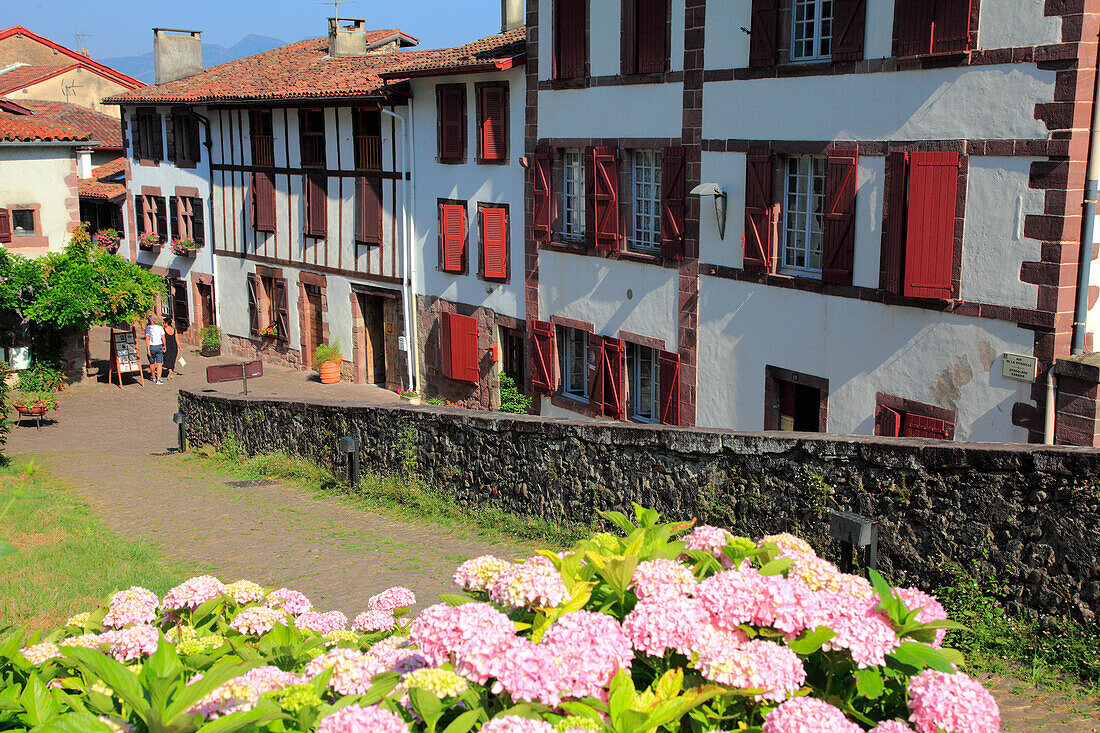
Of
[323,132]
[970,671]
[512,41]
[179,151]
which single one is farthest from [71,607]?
[179,151]

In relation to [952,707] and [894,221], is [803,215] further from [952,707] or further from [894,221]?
[952,707]

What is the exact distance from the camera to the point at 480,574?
3572 millimetres

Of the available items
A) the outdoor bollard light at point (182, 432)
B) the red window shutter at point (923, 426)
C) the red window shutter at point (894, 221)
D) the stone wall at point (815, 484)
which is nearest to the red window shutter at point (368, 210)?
the outdoor bollard light at point (182, 432)

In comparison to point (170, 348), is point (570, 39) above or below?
above

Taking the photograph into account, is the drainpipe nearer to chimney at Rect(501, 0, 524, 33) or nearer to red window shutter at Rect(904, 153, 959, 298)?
chimney at Rect(501, 0, 524, 33)

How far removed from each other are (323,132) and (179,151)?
7.35 meters

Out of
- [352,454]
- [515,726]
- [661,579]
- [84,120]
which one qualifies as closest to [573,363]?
[352,454]

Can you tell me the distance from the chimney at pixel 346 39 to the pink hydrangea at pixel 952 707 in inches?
1061

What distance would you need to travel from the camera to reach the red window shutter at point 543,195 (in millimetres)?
17366

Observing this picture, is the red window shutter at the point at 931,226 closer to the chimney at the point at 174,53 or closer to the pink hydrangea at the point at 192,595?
the pink hydrangea at the point at 192,595

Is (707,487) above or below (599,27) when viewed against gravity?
below

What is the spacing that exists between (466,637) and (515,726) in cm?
42

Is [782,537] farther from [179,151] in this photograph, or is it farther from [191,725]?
[179,151]

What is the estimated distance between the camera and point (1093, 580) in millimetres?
5723
